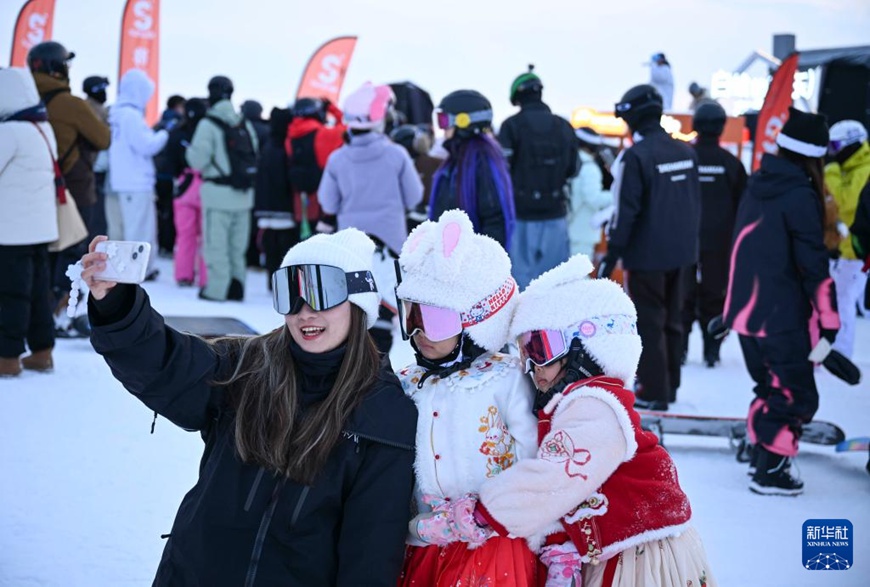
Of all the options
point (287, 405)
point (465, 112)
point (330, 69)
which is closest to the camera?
point (287, 405)

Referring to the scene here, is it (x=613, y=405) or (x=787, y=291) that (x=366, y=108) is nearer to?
(x=787, y=291)

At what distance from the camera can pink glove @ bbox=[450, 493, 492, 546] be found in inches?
84.4

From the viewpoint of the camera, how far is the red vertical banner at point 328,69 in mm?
13891

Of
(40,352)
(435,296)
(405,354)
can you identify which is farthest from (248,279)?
(435,296)

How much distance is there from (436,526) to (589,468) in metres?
0.36

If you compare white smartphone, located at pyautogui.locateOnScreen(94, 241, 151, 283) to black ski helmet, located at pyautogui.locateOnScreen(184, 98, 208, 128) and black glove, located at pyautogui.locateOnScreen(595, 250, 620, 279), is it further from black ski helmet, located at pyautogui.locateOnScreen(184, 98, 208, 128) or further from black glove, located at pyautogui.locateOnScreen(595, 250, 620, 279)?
black ski helmet, located at pyautogui.locateOnScreen(184, 98, 208, 128)

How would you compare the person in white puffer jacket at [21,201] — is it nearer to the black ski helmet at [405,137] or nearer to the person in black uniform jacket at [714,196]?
the black ski helmet at [405,137]

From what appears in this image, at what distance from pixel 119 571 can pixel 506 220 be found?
293 cm

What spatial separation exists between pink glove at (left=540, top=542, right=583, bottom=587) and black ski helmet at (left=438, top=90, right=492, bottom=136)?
345cm

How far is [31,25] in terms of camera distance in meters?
13.5

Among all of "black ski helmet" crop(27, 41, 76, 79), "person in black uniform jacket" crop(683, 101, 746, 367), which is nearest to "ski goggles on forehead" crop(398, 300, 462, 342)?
"black ski helmet" crop(27, 41, 76, 79)

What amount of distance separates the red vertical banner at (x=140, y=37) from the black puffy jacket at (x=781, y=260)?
10.5 m

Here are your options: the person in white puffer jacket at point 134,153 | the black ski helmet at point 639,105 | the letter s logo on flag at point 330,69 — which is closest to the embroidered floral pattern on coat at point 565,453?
the black ski helmet at point 639,105

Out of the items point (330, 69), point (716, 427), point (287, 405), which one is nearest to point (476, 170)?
point (716, 427)
